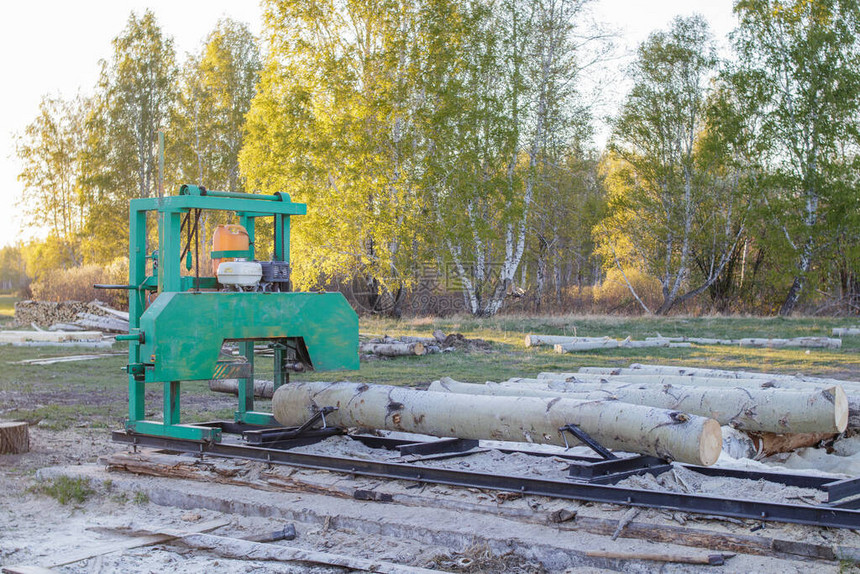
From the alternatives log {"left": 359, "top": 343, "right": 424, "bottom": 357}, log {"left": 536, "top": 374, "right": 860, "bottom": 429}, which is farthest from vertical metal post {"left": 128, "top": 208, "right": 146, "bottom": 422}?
log {"left": 359, "top": 343, "right": 424, "bottom": 357}

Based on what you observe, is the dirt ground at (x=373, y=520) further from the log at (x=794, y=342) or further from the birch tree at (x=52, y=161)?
the birch tree at (x=52, y=161)

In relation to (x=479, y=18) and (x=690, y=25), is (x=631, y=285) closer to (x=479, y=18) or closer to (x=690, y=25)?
(x=690, y=25)

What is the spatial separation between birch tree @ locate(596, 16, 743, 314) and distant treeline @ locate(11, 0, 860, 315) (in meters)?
0.08

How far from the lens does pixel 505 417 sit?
7148 mm

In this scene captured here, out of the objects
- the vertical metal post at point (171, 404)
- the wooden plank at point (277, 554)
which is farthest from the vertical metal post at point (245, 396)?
the wooden plank at point (277, 554)

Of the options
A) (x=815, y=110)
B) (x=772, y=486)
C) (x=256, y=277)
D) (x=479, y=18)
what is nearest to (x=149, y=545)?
(x=256, y=277)

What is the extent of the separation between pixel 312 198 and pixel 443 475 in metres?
21.0

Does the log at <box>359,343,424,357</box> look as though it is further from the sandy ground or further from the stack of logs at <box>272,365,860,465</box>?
the sandy ground

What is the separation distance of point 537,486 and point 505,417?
1.11 meters

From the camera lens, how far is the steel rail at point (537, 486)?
5242 mm

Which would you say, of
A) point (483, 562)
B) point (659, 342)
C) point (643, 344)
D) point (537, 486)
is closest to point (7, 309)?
point (643, 344)

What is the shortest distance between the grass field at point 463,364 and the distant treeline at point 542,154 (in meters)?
4.88

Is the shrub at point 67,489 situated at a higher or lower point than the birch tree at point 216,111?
lower

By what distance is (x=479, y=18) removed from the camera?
27594mm
